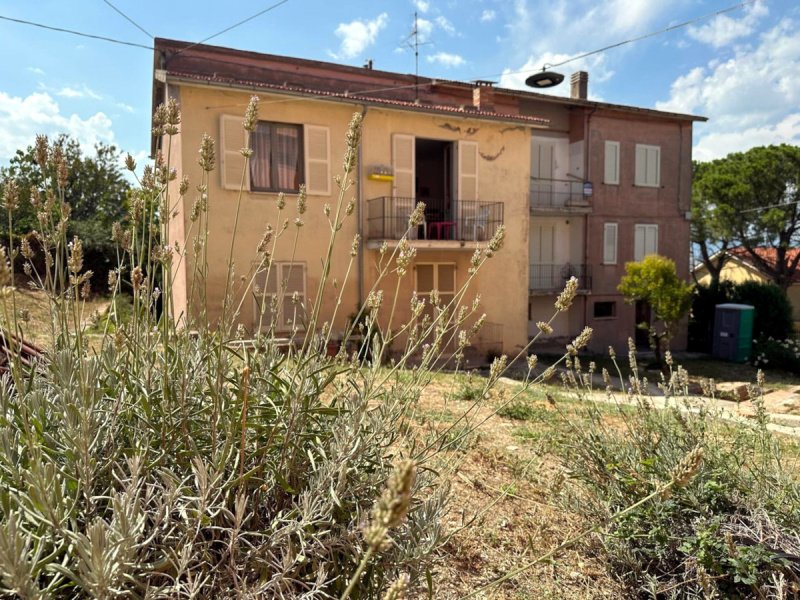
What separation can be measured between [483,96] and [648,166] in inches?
293

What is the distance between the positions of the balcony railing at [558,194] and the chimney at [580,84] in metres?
3.81

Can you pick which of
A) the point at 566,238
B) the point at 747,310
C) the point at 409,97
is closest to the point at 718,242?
the point at 747,310

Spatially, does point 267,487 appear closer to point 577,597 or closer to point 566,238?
point 577,597

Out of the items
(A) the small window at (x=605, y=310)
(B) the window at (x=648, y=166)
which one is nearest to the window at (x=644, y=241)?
(B) the window at (x=648, y=166)

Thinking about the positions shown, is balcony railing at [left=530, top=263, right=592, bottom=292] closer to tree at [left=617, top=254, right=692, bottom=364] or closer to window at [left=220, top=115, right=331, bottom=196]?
tree at [left=617, top=254, right=692, bottom=364]

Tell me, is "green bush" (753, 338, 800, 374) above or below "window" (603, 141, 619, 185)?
below

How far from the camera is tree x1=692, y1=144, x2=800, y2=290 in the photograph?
23625mm

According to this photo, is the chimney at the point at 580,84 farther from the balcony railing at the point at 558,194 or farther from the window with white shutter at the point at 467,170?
the window with white shutter at the point at 467,170

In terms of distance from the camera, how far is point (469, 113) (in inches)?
570

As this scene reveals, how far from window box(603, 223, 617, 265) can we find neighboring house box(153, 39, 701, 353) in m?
0.04

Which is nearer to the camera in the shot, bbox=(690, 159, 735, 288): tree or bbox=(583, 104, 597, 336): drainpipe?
bbox=(583, 104, 597, 336): drainpipe

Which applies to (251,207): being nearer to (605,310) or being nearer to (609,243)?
(609,243)

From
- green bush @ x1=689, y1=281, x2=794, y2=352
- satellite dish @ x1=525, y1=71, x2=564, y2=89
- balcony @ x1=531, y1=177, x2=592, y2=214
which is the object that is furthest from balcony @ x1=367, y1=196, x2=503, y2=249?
green bush @ x1=689, y1=281, x2=794, y2=352

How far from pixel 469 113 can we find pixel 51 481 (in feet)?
47.9
